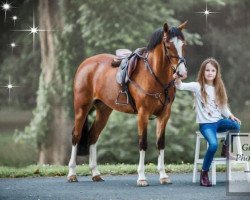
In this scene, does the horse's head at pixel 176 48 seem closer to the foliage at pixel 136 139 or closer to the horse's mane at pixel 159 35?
the horse's mane at pixel 159 35

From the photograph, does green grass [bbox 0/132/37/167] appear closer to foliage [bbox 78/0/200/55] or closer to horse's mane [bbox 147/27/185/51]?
foliage [bbox 78/0/200/55]

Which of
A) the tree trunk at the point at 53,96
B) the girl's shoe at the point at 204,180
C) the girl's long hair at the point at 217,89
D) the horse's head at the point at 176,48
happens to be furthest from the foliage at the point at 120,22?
the girl's shoe at the point at 204,180

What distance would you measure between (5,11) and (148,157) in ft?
12.3

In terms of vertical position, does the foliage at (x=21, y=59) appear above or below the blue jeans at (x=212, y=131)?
above

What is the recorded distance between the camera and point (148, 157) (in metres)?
12.0

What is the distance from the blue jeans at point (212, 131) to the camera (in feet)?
25.6

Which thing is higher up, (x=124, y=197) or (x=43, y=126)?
(x=43, y=126)

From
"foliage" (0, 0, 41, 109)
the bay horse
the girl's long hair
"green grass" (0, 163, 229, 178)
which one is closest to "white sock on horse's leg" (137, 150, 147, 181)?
the bay horse

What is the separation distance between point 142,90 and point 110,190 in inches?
49.8

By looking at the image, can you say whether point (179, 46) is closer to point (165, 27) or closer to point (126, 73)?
point (165, 27)

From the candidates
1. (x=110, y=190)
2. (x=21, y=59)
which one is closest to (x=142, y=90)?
(x=110, y=190)

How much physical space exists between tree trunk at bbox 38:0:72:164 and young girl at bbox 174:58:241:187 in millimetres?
4774

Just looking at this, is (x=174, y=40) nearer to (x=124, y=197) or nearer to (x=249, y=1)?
(x=124, y=197)

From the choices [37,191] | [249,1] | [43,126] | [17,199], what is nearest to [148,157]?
[43,126]
